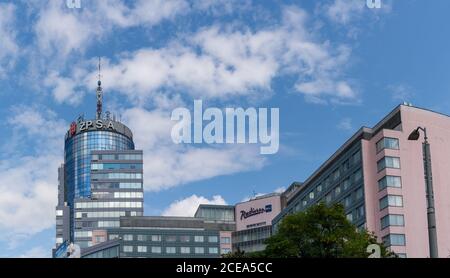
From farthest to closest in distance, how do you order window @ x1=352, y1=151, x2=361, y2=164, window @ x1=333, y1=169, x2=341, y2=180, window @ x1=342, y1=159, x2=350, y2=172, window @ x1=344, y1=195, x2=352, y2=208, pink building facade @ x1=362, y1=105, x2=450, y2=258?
window @ x1=333, y1=169, x2=341, y2=180 < window @ x1=342, y1=159, x2=350, y2=172 < window @ x1=344, y1=195, x2=352, y2=208 < window @ x1=352, y1=151, x2=361, y2=164 < pink building facade @ x1=362, y1=105, x2=450, y2=258

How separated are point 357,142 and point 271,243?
69660mm

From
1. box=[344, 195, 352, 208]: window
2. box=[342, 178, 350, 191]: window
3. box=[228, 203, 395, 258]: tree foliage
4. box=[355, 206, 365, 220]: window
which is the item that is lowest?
box=[228, 203, 395, 258]: tree foliage

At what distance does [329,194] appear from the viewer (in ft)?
468

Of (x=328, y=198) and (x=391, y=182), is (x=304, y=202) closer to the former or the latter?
(x=328, y=198)

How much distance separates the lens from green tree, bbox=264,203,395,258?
2296 inches

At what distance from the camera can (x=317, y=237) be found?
58906 millimetres

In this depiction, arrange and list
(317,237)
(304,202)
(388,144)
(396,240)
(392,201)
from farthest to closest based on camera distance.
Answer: (304,202), (388,144), (392,201), (396,240), (317,237)

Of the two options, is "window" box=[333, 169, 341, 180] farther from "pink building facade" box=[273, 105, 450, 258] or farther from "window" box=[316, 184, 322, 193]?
"window" box=[316, 184, 322, 193]

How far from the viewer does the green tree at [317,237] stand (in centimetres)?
5831

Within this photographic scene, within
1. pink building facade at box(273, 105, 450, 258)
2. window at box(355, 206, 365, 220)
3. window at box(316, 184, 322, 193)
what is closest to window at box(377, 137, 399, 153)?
pink building facade at box(273, 105, 450, 258)

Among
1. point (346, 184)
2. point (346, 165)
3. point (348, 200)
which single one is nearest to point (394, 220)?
point (348, 200)
